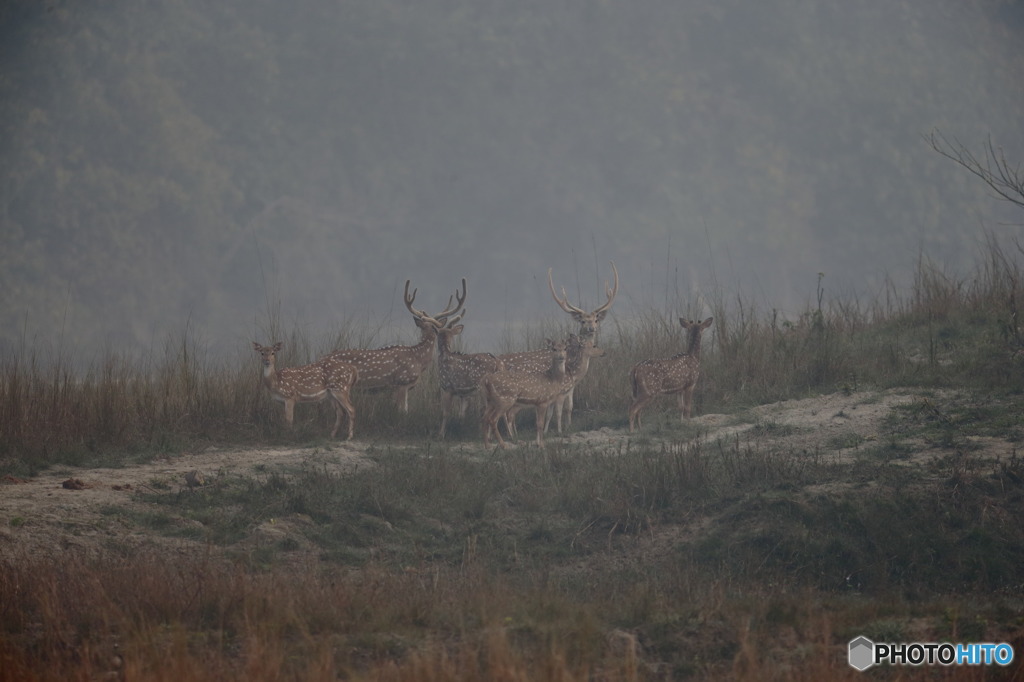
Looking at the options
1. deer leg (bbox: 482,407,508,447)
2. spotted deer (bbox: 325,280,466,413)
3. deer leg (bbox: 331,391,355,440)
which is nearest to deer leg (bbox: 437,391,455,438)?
spotted deer (bbox: 325,280,466,413)

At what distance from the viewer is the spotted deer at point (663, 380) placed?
517 inches

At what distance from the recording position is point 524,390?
1306cm

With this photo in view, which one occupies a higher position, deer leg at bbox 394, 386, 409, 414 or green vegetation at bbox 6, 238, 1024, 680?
deer leg at bbox 394, 386, 409, 414

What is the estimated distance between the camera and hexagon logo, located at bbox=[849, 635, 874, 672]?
6.59 meters

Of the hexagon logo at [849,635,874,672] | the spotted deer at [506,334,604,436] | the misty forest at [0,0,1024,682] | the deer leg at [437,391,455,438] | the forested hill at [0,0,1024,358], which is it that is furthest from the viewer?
the forested hill at [0,0,1024,358]

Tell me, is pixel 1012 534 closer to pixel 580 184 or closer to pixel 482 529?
pixel 482 529

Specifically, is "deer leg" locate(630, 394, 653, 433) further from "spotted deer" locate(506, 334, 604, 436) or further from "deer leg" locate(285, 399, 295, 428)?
"deer leg" locate(285, 399, 295, 428)

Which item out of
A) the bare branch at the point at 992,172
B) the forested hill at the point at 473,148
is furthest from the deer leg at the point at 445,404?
the forested hill at the point at 473,148

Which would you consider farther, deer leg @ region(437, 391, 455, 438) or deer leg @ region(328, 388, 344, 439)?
deer leg @ region(437, 391, 455, 438)

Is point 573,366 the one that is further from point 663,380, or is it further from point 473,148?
point 473,148

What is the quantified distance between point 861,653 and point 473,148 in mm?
48189

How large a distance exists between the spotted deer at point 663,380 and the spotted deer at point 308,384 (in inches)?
130

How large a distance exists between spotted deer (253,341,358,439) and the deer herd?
0.01 metres

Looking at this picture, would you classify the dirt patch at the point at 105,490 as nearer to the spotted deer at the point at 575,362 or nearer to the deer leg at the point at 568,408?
the spotted deer at the point at 575,362
